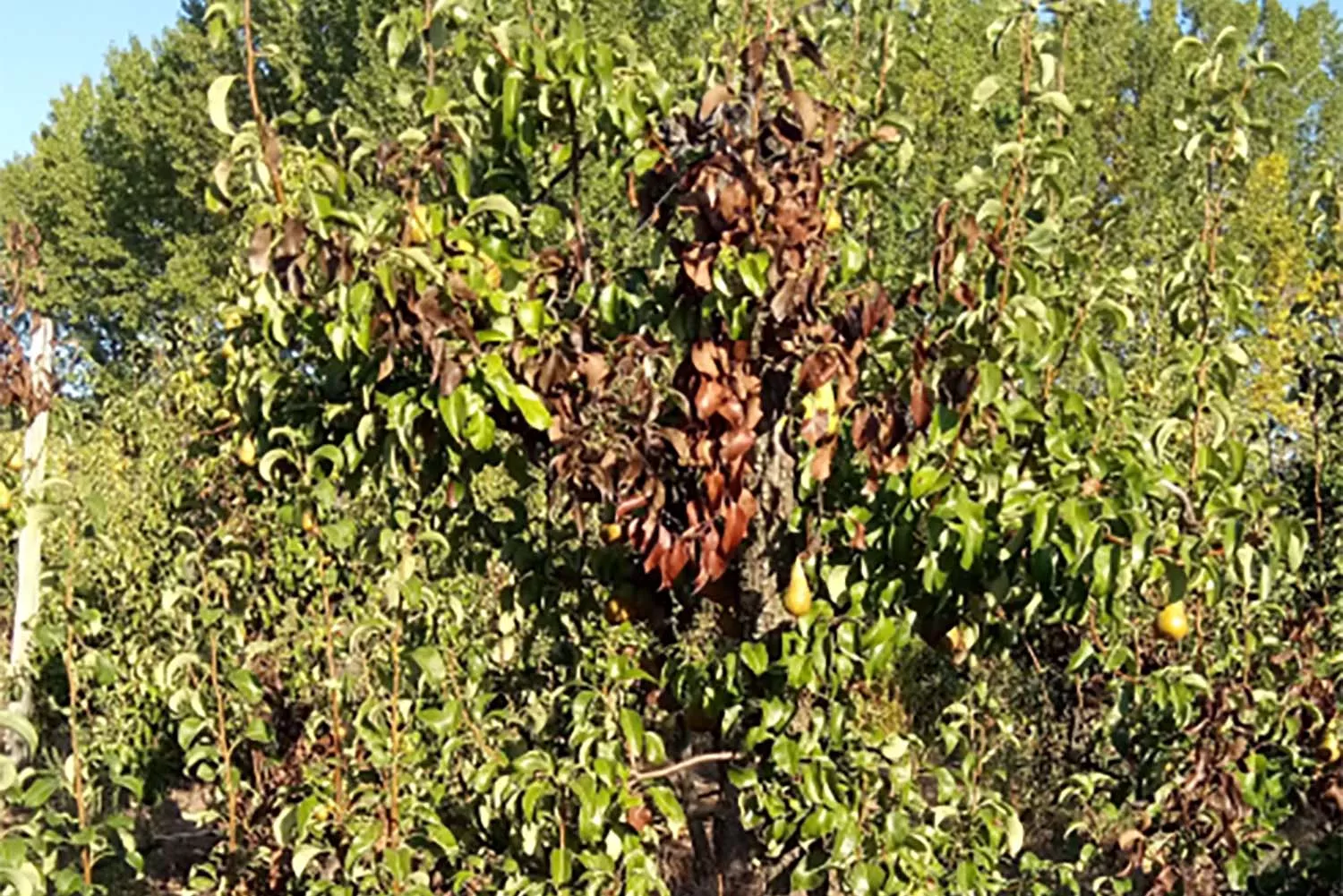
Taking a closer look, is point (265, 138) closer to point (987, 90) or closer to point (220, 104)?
point (220, 104)

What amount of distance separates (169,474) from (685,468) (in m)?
3.43

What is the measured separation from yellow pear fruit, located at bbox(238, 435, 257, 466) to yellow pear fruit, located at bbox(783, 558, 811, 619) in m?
1.19

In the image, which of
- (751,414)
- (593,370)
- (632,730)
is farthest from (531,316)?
(632,730)

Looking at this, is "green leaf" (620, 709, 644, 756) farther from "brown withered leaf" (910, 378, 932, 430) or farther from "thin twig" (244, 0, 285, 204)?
"thin twig" (244, 0, 285, 204)

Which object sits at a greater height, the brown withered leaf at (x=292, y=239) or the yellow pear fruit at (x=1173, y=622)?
the brown withered leaf at (x=292, y=239)

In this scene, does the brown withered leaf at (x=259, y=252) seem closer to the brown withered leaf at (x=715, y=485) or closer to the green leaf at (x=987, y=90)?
the brown withered leaf at (x=715, y=485)

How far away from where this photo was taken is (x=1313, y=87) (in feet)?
65.2

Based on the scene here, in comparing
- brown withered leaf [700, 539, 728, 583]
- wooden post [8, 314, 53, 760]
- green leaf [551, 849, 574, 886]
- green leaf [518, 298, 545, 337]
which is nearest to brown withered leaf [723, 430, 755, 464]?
brown withered leaf [700, 539, 728, 583]

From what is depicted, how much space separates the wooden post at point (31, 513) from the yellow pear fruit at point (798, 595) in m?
1.42

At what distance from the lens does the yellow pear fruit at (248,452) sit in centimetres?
279

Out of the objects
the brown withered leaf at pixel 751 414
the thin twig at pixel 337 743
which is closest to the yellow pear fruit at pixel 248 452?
the thin twig at pixel 337 743

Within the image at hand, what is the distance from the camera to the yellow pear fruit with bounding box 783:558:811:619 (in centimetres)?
222

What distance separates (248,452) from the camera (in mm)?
2801

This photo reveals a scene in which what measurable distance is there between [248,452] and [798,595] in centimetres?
126
